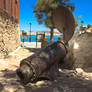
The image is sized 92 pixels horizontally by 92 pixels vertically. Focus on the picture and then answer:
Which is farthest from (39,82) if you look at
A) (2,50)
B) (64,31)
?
(2,50)

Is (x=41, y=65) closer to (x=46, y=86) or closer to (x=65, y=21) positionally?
(x=46, y=86)

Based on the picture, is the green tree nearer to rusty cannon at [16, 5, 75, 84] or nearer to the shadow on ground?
rusty cannon at [16, 5, 75, 84]

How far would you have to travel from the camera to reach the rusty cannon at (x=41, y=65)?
319cm

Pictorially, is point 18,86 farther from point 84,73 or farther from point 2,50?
point 2,50

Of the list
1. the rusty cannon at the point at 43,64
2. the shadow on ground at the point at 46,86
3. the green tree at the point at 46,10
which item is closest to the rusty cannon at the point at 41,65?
the rusty cannon at the point at 43,64

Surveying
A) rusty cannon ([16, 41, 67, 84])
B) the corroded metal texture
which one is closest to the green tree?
the corroded metal texture

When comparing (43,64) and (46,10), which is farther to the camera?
(46,10)

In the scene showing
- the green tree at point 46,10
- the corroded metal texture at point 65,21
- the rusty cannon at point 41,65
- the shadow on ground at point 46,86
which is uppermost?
the green tree at point 46,10

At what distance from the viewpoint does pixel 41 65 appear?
3.42m

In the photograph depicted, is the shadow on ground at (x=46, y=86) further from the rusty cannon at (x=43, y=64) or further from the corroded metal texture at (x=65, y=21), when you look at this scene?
the corroded metal texture at (x=65, y=21)

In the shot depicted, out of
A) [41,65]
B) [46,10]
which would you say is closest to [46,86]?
[41,65]

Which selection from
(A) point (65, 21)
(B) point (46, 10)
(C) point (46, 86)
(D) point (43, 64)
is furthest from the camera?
(B) point (46, 10)

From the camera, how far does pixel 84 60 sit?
506 cm

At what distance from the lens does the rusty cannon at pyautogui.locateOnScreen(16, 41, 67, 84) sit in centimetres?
319
